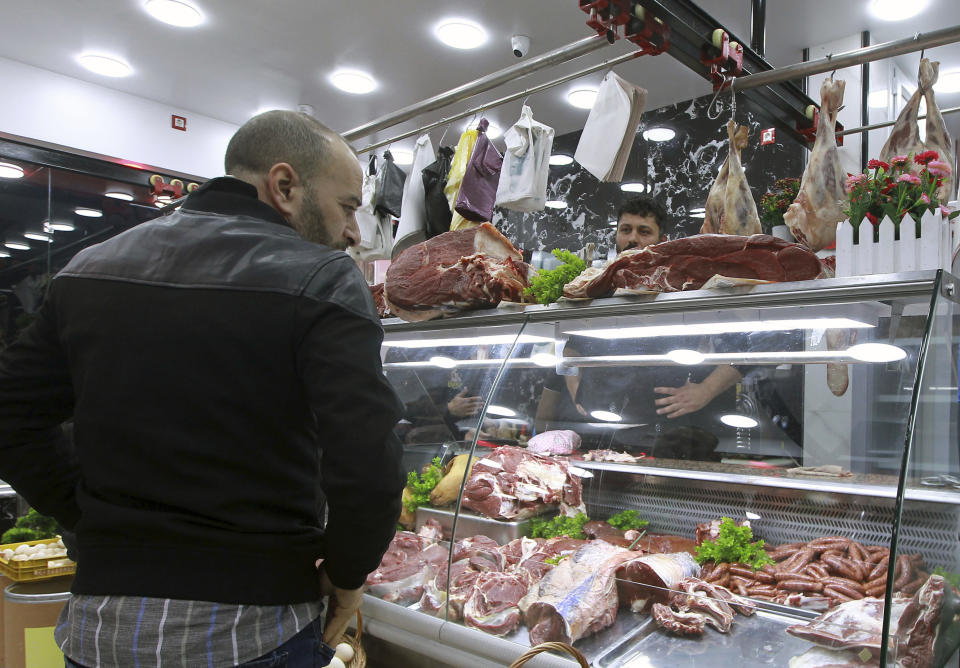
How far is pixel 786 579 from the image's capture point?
2.15 m

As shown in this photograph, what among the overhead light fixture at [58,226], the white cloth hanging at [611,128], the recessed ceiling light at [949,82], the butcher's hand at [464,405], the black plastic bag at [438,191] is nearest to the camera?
the butcher's hand at [464,405]

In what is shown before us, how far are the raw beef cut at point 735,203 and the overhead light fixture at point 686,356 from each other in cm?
75

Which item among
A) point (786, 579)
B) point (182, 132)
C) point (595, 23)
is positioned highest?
point (182, 132)

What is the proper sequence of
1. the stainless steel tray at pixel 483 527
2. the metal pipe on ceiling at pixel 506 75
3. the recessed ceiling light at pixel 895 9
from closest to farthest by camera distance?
the stainless steel tray at pixel 483 527 → the metal pipe on ceiling at pixel 506 75 → the recessed ceiling light at pixel 895 9

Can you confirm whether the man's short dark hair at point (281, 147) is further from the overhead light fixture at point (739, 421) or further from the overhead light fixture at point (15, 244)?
the overhead light fixture at point (15, 244)

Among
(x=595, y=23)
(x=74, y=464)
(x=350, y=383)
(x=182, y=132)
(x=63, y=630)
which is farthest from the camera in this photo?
(x=182, y=132)

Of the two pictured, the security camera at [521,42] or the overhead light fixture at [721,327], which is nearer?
the overhead light fixture at [721,327]

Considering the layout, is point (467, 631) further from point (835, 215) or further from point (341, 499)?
point (835, 215)

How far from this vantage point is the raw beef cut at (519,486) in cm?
276

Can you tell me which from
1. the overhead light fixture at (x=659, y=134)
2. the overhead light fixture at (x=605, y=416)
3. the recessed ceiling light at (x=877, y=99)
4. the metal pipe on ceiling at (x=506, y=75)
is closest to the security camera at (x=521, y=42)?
the metal pipe on ceiling at (x=506, y=75)

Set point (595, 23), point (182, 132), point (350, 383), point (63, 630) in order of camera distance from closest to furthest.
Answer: point (350, 383)
point (63, 630)
point (595, 23)
point (182, 132)

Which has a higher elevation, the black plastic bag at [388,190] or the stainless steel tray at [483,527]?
the black plastic bag at [388,190]

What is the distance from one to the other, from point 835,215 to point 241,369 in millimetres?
2217

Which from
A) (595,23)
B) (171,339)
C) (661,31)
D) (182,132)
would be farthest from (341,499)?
(182,132)
